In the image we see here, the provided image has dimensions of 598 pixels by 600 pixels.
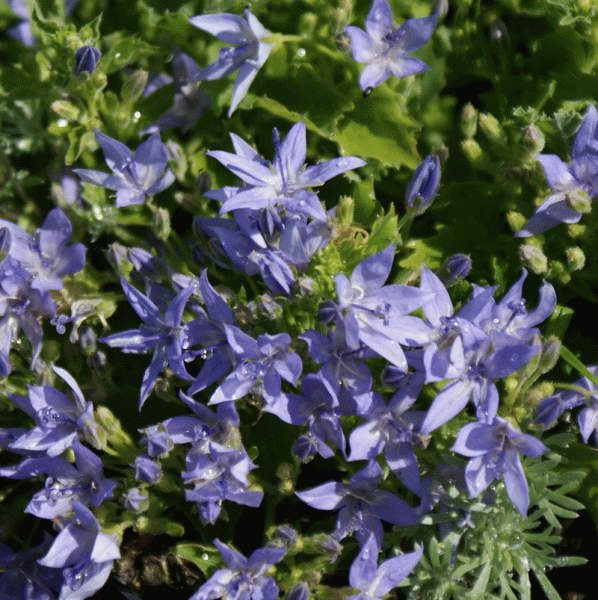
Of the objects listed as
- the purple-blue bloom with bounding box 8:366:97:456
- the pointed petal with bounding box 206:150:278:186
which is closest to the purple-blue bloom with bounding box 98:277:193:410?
the purple-blue bloom with bounding box 8:366:97:456

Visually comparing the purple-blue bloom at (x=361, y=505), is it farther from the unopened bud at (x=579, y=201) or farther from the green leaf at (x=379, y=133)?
the green leaf at (x=379, y=133)

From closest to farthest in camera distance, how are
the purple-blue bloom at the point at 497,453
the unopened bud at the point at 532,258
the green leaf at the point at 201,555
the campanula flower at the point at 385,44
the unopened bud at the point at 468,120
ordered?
1. the purple-blue bloom at the point at 497,453
2. the green leaf at the point at 201,555
3. the unopened bud at the point at 532,258
4. the campanula flower at the point at 385,44
5. the unopened bud at the point at 468,120

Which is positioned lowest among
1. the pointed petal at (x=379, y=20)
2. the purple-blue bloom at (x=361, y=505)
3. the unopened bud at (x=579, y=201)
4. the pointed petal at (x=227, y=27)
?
the purple-blue bloom at (x=361, y=505)

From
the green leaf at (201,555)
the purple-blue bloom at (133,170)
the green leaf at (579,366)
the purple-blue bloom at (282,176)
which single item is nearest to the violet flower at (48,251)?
the purple-blue bloom at (133,170)

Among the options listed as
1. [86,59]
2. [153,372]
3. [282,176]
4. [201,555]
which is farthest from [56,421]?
[86,59]

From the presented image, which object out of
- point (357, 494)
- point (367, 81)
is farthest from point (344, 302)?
point (367, 81)

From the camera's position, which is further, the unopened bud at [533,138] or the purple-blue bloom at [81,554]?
the unopened bud at [533,138]
